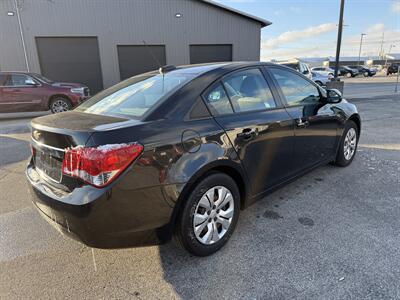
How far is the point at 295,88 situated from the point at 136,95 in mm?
1896

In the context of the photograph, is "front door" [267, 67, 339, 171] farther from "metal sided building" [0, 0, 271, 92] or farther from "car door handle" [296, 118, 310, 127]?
"metal sided building" [0, 0, 271, 92]

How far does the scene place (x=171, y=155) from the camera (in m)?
2.10

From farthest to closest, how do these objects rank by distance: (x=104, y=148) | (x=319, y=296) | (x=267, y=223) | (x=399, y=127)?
(x=399, y=127), (x=267, y=223), (x=319, y=296), (x=104, y=148)

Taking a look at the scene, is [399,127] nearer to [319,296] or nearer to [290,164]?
[290,164]

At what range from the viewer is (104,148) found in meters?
1.86

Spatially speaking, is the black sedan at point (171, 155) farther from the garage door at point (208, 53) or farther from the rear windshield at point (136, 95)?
the garage door at point (208, 53)

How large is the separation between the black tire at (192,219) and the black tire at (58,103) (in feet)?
31.4

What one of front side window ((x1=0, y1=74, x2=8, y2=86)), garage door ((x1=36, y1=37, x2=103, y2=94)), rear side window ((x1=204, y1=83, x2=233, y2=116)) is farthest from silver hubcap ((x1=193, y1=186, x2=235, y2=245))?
garage door ((x1=36, y1=37, x2=103, y2=94))

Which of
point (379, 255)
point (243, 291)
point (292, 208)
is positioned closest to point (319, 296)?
point (243, 291)

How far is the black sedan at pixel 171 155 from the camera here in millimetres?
1917

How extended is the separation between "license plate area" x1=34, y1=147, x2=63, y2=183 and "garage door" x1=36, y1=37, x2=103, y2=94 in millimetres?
15120

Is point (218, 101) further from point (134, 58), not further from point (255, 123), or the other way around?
point (134, 58)

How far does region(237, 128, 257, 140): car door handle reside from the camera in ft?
8.53

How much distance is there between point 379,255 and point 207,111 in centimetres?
187
